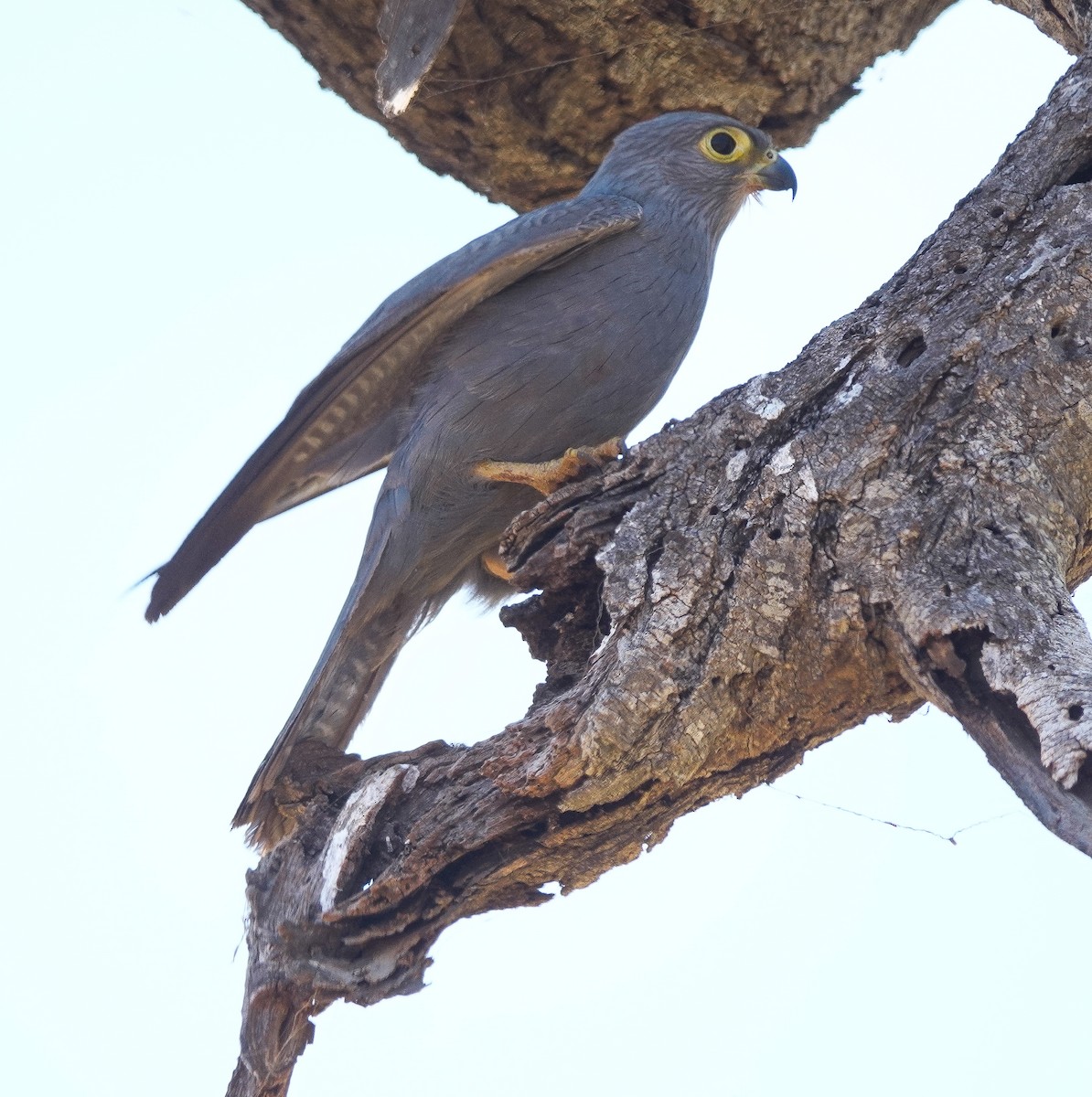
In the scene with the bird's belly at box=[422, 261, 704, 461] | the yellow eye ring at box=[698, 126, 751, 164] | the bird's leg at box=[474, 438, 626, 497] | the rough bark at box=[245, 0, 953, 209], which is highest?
the rough bark at box=[245, 0, 953, 209]

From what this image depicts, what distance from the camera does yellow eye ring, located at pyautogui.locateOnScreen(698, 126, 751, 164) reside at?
17.9 ft

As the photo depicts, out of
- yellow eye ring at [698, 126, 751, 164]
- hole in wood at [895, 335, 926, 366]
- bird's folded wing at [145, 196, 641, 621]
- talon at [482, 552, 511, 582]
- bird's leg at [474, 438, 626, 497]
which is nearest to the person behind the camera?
hole in wood at [895, 335, 926, 366]

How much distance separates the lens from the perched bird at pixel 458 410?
176 inches

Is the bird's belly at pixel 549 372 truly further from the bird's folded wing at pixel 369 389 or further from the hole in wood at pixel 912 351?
the hole in wood at pixel 912 351

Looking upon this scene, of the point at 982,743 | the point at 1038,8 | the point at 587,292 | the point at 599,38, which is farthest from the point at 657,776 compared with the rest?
the point at 599,38

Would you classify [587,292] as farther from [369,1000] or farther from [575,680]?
[369,1000]

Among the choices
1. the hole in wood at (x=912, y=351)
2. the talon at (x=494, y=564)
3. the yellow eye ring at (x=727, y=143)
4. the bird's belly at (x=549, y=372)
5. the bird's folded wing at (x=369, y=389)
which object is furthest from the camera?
the yellow eye ring at (x=727, y=143)

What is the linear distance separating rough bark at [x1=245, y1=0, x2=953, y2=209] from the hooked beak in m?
0.37

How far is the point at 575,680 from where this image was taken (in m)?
3.66

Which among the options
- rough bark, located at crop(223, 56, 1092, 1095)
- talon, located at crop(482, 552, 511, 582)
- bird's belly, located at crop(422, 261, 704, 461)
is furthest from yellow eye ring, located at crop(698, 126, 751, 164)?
rough bark, located at crop(223, 56, 1092, 1095)

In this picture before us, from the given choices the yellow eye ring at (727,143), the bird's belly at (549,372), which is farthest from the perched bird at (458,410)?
the yellow eye ring at (727,143)

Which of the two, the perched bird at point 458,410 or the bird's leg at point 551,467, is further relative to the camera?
the perched bird at point 458,410

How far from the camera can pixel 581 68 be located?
5.51m

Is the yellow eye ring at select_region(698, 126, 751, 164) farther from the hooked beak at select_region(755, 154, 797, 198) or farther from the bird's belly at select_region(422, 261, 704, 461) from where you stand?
the bird's belly at select_region(422, 261, 704, 461)
